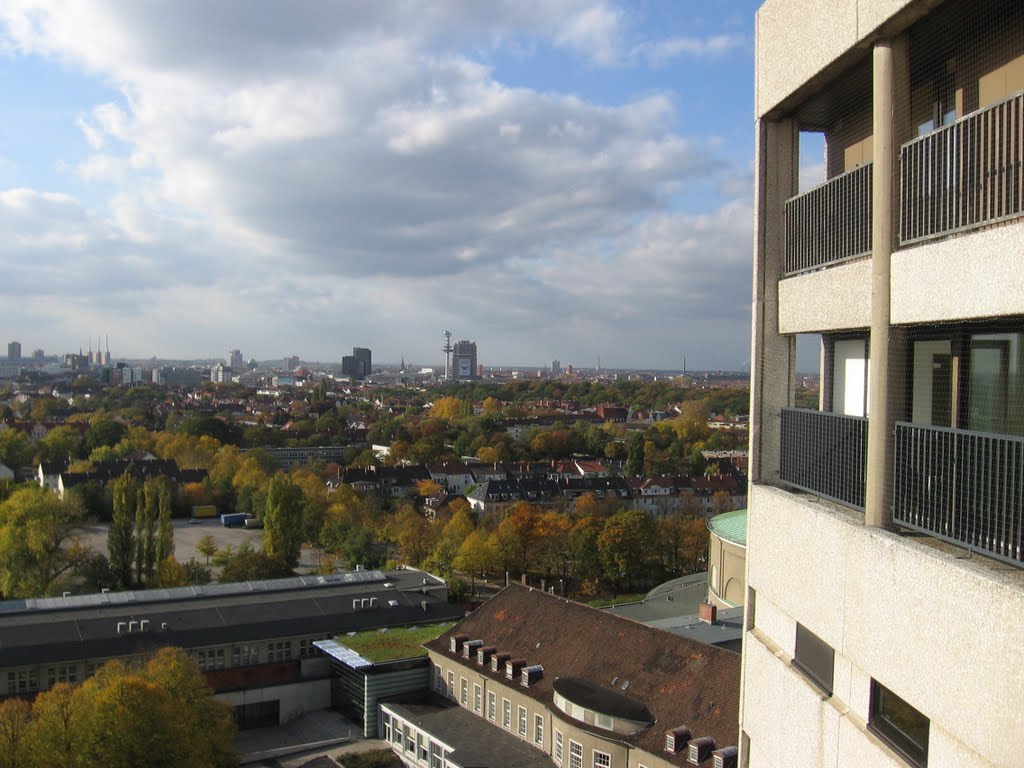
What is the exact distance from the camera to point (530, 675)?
22891 mm

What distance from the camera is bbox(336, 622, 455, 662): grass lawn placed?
90.0 feet

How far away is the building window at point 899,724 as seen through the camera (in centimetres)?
429

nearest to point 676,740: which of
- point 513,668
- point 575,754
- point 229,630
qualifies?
point 575,754

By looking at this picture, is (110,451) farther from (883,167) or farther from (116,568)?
(883,167)

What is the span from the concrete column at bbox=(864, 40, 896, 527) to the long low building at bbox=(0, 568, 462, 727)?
84.0ft

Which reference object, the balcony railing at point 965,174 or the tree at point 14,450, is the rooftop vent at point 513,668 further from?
the tree at point 14,450

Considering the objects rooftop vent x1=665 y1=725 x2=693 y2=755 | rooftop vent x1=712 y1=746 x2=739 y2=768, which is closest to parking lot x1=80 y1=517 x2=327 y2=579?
rooftop vent x1=665 y1=725 x2=693 y2=755

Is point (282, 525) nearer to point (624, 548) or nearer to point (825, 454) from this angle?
point (624, 548)

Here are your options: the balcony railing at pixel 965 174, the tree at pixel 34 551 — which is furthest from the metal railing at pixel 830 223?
the tree at pixel 34 551

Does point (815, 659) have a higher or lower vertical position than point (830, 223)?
lower

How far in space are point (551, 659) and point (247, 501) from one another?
143 ft

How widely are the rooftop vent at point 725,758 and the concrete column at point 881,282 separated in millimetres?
14231

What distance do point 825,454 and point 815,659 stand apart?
A: 4.15 ft

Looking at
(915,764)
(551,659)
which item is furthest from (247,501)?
(915,764)
